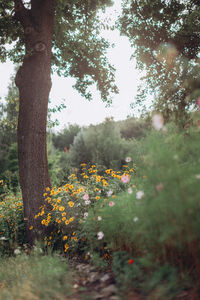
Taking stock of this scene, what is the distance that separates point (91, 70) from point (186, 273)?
21.8ft

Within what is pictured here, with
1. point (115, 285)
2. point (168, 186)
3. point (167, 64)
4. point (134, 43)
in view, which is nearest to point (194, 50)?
point (167, 64)

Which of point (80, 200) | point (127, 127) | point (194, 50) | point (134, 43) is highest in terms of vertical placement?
point (127, 127)

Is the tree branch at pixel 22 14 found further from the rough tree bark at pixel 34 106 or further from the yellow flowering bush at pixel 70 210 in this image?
the yellow flowering bush at pixel 70 210

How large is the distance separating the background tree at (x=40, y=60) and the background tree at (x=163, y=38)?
111 centimetres

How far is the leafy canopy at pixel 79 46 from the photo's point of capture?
6918 mm

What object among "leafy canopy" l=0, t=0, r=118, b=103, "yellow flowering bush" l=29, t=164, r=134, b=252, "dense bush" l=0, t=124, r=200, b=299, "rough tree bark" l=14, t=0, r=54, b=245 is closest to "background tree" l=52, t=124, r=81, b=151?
"leafy canopy" l=0, t=0, r=118, b=103

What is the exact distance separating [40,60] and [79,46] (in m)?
2.36

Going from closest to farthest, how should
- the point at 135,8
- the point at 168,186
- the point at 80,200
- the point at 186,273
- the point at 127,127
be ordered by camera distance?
the point at 168,186 → the point at 186,273 → the point at 80,200 → the point at 135,8 → the point at 127,127

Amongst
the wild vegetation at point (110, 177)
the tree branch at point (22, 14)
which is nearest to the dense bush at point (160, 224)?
the wild vegetation at point (110, 177)

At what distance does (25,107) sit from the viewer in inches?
207

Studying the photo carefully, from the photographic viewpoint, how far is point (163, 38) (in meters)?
6.41

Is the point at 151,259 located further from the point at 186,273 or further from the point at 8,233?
the point at 8,233

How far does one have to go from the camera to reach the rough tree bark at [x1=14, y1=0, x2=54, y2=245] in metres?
4.98

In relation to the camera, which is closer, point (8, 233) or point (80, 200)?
point (80, 200)
